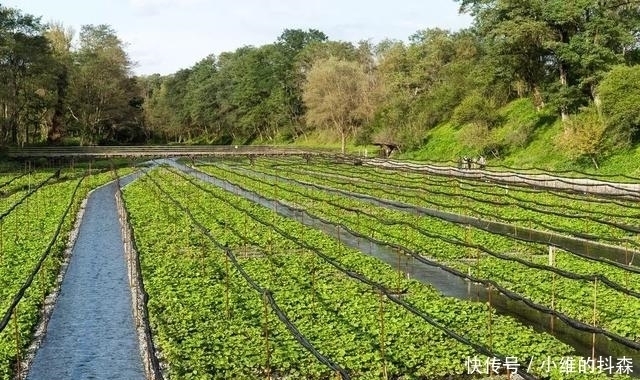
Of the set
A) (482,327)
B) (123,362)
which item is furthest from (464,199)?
(123,362)

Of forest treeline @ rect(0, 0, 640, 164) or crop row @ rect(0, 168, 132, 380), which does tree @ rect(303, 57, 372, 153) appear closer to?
forest treeline @ rect(0, 0, 640, 164)

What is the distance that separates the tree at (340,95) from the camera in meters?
76.7

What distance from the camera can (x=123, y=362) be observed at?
1227cm

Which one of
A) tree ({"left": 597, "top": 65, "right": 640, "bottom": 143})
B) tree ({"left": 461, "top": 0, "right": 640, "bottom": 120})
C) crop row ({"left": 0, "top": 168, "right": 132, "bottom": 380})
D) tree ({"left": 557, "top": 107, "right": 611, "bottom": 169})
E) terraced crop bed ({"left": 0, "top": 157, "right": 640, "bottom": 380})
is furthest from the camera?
tree ({"left": 461, "top": 0, "right": 640, "bottom": 120})

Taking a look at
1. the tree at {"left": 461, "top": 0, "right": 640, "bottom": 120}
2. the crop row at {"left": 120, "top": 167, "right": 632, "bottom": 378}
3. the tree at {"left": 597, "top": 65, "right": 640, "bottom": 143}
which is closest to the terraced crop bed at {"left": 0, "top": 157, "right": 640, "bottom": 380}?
the crop row at {"left": 120, "top": 167, "right": 632, "bottom": 378}

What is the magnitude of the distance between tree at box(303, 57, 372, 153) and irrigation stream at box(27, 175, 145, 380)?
55.2 m

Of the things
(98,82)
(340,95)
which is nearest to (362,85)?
(340,95)

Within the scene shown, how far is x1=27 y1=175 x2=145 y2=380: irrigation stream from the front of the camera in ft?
39.0

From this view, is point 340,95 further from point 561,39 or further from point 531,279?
point 531,279

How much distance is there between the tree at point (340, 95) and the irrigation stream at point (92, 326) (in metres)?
55.2

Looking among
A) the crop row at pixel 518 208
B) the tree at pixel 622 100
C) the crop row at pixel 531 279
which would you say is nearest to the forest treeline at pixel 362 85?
the tree at pixel 622 100

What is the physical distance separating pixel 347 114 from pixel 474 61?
2018 centimetres

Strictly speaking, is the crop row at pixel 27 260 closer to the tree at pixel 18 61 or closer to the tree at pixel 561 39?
the tree at pixel 18 61

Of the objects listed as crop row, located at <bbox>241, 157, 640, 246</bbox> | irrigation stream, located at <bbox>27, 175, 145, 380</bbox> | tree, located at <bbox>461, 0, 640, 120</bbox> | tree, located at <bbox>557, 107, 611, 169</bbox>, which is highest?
tree, located at <bbox>461, 0, 640, 120</bbox>
